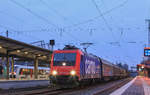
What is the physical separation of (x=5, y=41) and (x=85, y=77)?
455 inches

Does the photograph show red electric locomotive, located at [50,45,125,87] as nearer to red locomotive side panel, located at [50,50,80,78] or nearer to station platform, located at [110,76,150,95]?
red locomotive side panel, located at [50,50,80,78]

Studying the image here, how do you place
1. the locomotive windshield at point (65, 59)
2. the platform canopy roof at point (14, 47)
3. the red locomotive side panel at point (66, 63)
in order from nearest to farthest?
the red locomotive side panel at point (66, 63)
the locomotive windshield at point (65, 59)
the platform canopy roof at point (14, 47)

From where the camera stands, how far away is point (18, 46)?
95.2ft

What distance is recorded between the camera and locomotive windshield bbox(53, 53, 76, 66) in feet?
56.9

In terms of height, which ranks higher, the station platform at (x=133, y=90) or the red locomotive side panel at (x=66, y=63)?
the red locomotive side panel at (x=66, y=63)

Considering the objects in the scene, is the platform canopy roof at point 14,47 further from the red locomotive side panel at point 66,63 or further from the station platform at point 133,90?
the station platform at point 133,90

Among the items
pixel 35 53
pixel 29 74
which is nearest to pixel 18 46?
pixel 35 53

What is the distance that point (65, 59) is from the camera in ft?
57.8

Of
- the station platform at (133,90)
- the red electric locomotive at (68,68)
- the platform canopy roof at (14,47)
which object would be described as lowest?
the station platform at (133,90)

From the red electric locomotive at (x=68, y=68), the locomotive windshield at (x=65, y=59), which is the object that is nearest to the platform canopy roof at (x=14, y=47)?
the locomotive windshield at (x=65, y=59)

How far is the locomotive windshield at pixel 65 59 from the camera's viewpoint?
17.3 metres

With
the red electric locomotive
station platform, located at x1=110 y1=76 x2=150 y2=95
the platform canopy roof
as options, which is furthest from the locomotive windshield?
the platform canopy roof

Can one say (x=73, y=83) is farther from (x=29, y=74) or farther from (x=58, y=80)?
(x=29, y=74)

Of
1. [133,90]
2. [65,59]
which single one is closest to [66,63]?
[65,59]
